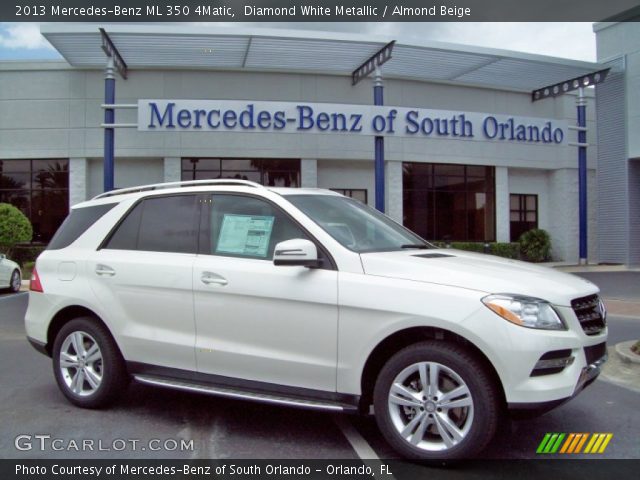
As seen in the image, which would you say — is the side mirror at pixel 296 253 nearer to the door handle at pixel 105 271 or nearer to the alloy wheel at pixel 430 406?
the alloy wheel at pixel 430 406

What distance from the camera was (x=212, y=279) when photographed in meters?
4.23

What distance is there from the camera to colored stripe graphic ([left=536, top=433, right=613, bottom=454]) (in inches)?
154

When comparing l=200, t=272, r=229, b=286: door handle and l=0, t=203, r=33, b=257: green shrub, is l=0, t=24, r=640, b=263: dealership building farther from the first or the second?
l=200, t=272, r=229, b=286: door handle

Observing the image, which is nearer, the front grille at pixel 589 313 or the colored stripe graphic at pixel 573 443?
the front grille at pixel 589 313

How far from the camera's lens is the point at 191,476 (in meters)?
3.52

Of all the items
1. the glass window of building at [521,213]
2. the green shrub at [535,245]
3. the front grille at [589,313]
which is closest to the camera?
the front grille at [589,313]

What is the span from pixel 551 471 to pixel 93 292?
369cm

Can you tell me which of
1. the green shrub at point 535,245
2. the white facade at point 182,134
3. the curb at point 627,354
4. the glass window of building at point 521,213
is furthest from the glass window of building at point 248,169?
the curb at point 627,354

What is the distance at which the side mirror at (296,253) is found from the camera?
3.77 metres

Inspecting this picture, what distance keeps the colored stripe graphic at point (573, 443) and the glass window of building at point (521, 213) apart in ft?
69.2

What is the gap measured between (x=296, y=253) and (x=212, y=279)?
812 millimetres

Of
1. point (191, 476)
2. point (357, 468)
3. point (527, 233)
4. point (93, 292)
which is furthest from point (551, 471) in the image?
point (527, 233)

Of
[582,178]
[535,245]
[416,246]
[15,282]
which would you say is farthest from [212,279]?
[535,245]

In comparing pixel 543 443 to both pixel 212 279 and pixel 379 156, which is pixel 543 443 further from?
pixel 379 156
